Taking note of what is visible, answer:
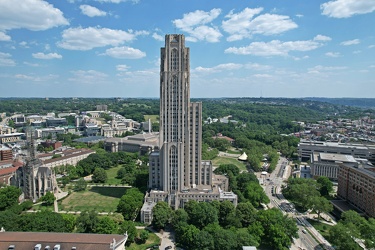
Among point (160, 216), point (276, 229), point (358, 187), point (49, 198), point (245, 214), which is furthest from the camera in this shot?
point (49, 198)

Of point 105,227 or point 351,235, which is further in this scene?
point 105,227

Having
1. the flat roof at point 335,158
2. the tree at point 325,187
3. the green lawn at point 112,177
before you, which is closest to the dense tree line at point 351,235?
the tree at point 325,187

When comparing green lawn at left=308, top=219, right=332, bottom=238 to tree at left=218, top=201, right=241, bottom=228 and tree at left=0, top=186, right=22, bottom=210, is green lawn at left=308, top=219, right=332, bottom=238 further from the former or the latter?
tree at left=0, top=186, right=22, bottom=210

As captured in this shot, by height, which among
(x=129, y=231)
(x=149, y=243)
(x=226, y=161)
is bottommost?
(x=149, y=243)

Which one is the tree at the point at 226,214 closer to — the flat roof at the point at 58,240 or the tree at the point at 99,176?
the flat roof at the point at 58,240

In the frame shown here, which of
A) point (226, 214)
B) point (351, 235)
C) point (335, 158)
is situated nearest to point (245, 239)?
point (226, 214)

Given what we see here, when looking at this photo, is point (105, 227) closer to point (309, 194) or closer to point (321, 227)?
point (321, 227)
